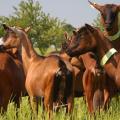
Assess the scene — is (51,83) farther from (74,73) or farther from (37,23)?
(37,23)

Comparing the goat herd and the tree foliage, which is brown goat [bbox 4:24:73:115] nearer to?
the goat herd

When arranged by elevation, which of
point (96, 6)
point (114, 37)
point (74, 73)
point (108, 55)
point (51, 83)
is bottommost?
point (51, 83)

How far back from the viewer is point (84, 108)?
954 cm

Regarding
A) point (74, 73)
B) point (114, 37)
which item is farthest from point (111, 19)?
point (74, 73)

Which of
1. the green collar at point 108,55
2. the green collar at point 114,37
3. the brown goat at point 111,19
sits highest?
the brown goat at point 111,19

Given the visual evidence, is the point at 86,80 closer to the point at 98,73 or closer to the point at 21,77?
the point at 98,73

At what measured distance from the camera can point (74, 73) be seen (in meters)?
8.56

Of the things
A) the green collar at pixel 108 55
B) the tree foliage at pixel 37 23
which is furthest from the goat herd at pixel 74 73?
the tree foliage at pixel 37 23

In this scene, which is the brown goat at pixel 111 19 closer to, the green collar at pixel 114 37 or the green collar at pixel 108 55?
the green collar at pixel 114 37

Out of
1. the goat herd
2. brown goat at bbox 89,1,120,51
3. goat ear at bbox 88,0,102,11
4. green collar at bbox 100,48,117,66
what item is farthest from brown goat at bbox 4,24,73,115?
goat ear at bbox 88,0,102,11

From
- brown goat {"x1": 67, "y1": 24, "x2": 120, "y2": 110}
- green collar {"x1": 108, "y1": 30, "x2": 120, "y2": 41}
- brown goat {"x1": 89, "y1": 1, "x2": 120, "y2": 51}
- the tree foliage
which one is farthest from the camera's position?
the tree foliage

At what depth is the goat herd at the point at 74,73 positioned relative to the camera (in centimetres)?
824

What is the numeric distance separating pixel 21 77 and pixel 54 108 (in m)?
1.73

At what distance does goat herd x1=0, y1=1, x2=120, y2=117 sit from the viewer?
8242 mm
